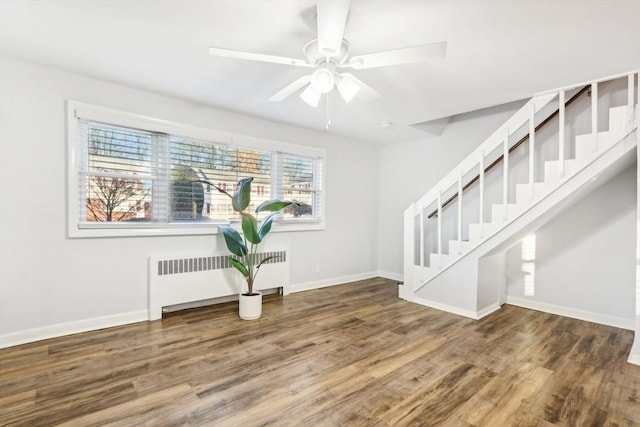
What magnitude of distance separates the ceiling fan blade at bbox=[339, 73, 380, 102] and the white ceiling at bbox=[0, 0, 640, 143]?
0.93ft

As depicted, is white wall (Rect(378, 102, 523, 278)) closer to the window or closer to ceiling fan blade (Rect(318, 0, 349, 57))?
the window

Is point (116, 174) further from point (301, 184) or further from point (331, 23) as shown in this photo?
point (331, 23)

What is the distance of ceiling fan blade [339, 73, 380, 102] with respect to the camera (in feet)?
7.17

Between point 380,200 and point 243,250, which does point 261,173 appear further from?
point 380,200

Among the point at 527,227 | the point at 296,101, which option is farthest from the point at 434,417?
the point at 296,101

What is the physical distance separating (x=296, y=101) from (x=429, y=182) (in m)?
2.67

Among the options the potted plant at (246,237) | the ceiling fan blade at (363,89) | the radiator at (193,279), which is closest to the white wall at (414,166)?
the radiator at (193,279)

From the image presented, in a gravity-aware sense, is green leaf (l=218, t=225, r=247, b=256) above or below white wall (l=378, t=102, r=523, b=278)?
below

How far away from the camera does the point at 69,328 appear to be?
9.46ft

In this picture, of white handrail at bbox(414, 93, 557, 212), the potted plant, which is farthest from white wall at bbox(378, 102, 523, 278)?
the potted plant

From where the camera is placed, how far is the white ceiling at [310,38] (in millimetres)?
1903

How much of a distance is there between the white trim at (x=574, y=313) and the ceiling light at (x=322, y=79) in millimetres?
3735

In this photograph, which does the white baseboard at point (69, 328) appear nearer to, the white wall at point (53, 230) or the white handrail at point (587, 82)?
the white wall at point (53, 230)

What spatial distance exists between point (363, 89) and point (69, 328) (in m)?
3.41
